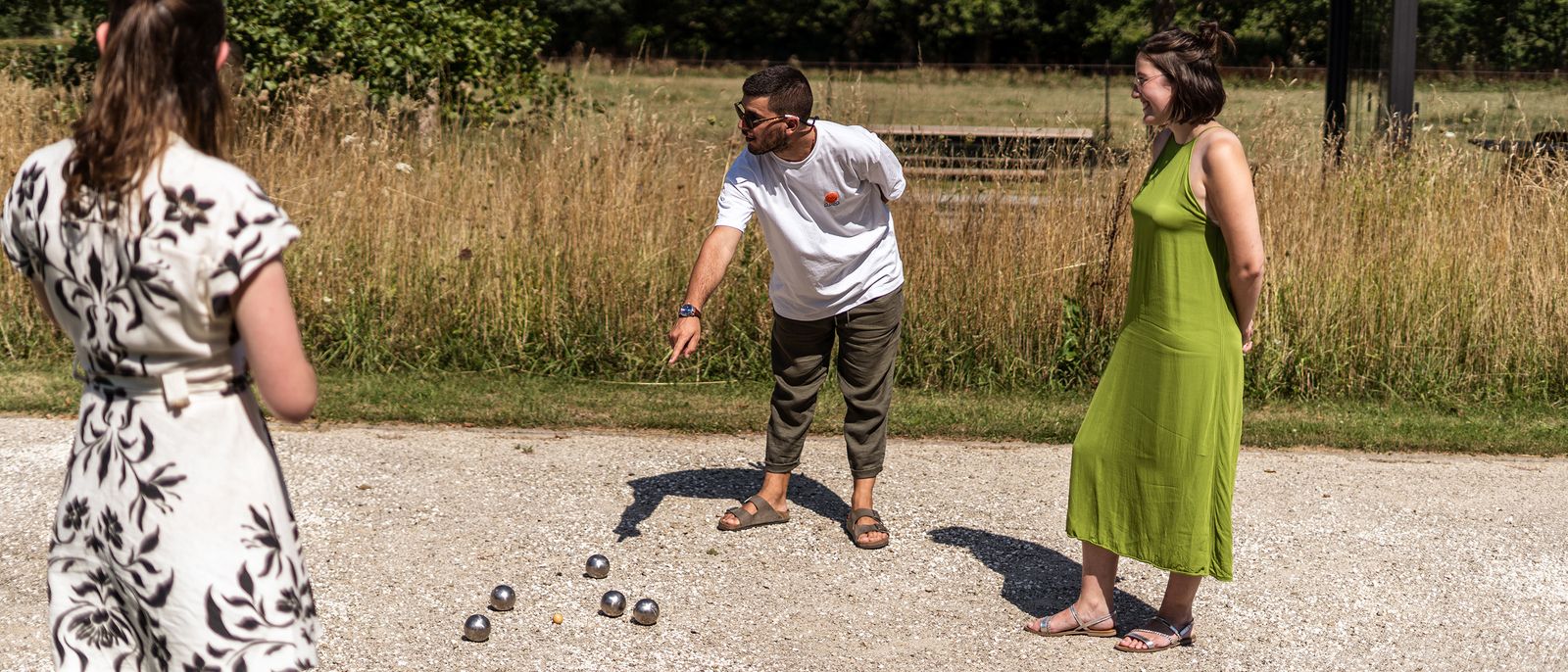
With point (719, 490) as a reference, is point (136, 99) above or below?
above

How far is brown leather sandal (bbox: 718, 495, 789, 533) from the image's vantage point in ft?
16.9

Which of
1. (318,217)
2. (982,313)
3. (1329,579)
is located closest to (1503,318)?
(982,313)

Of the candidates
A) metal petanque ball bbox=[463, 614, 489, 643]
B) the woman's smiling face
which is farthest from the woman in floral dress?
the woman's smiling face

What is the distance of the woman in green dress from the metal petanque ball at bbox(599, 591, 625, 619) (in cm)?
126

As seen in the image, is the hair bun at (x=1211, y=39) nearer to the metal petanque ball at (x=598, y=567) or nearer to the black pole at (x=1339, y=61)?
the metal petanque ball at (x=598, y=567)

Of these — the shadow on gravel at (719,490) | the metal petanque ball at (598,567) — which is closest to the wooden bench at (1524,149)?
the shadow on gravel at (719,490)

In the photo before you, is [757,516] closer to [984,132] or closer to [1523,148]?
[984,132]

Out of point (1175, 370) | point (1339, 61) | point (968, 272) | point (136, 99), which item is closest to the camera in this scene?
point (136, 99)

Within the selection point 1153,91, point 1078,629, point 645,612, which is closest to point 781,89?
point 1153,91

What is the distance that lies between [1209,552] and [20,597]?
3.53m

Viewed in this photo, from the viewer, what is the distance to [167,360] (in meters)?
2.28

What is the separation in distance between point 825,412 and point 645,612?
8.70 feet

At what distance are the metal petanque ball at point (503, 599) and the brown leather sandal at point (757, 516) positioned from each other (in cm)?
97

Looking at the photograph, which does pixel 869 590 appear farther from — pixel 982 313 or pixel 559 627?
pixel 982 313
